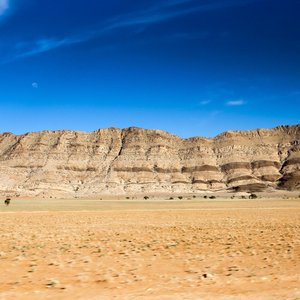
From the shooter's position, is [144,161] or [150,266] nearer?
[150,266]

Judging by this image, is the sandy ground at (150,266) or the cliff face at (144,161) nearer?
the sandy ground at (150,266)

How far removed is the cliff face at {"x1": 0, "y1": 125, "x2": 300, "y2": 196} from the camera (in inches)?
5399

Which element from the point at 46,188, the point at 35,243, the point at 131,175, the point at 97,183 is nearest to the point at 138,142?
the point at 131,175

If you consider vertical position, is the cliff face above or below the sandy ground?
above

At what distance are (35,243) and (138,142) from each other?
463 ft

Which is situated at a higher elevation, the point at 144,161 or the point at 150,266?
the point at 144,161

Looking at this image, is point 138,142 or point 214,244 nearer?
point 214,244

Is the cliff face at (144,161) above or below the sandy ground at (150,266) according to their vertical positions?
above

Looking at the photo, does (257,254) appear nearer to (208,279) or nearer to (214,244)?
(214,244)

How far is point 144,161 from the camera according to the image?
14850cm

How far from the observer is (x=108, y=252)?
44.8 ft

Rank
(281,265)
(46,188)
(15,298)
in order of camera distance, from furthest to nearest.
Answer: (46,188) < (281,265) < (15,298)

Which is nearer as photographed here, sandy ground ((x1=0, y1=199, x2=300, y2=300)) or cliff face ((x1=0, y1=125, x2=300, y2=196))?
sandy ground ((x1=0, y1=199, x2=300, y2=300))

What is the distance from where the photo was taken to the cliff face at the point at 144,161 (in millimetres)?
137125
